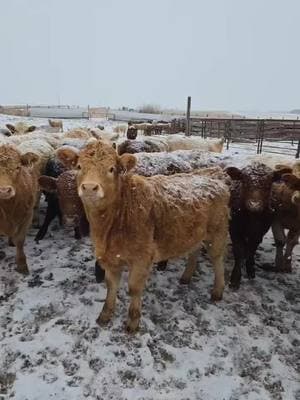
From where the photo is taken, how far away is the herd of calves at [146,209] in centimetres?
353

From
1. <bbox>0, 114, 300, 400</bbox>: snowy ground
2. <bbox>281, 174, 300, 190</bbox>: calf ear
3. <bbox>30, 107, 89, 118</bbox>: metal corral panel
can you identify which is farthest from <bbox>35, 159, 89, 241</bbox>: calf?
<bbox>30, 107, 89, 118</bbox>: metal corral panel

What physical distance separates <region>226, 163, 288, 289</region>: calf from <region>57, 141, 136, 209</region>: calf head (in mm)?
1976

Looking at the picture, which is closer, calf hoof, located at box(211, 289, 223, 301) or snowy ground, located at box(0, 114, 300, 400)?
snowy ground, located at box(0, 114, 300, 400)

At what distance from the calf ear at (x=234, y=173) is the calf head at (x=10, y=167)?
246 centimetres

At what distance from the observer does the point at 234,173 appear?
16.3ft

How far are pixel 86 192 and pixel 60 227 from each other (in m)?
3.69

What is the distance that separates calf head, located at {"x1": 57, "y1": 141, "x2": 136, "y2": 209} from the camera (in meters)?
3.14

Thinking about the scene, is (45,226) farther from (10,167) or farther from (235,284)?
(235,284)

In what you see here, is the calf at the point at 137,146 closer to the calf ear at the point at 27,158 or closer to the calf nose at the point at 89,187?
the calf ear at the point at 27,158

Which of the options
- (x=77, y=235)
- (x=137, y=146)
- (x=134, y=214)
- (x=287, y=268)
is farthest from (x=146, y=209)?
(x=137, y=146)

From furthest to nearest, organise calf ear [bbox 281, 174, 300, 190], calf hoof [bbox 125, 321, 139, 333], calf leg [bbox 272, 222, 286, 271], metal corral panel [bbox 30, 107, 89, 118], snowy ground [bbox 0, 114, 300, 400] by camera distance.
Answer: metal corral panel [bbox 30, 107, 89, 118] < calf leg [bbox 272, 222, 286, 271] < calf ear [bbox 281, 174, 300, 190] < calf hoof [bbox 125, 321, 139, 333] < snowy ground [bbox 0, 114, 300, 400]

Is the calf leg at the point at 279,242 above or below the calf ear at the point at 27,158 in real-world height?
below

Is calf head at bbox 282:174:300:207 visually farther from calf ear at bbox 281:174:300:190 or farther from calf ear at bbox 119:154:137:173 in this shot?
calf ear at bbox 119:154:137:173

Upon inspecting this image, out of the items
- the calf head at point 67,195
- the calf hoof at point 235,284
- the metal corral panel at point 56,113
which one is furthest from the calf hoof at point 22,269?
the metal corral panel at point 56,113
